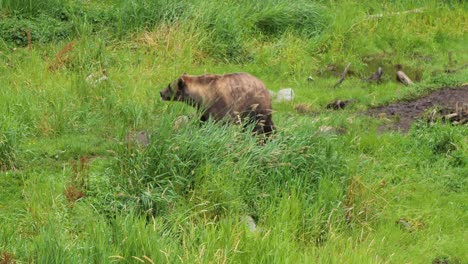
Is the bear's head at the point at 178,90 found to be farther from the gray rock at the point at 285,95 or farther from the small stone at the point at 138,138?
the gray rock at the point at 285,95

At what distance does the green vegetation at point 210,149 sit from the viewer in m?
6.12

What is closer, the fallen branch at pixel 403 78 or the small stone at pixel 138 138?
the small stone at pixel 138 138

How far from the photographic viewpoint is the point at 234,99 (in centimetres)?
859

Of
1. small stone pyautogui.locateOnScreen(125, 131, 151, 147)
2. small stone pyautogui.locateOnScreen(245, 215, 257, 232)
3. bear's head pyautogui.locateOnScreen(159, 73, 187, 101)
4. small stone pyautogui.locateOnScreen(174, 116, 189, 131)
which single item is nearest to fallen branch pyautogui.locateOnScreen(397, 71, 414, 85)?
bear's head pyautogui.locateOnScreen(159, 73, 187, 101)

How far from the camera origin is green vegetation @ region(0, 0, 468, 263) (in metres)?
6.12

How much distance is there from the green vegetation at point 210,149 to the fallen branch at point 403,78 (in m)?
0.22

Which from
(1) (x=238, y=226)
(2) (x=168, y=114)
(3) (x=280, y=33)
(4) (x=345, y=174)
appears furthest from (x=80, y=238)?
(3) (x=280, y=33)

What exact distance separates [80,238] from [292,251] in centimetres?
142

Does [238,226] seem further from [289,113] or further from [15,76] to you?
[15,76]

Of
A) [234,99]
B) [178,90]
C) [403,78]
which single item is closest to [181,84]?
[178,90]

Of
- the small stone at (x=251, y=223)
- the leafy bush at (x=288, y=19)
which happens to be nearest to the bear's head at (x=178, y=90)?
the small stone at (x=251, y=223)

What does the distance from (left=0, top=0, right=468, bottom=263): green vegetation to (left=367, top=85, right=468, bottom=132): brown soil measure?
0.70ft

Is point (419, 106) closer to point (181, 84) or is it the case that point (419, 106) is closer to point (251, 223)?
point (181, 84)

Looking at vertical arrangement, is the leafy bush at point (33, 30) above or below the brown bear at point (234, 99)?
below
